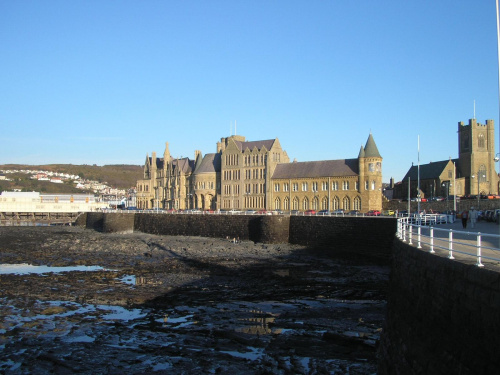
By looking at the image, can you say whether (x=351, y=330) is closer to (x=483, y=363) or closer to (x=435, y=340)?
(x=435, y=340)

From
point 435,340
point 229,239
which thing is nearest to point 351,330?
point 435,340

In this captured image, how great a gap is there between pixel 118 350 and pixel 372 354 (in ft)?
29.5

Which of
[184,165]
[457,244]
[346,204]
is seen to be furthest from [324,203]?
[457,244]

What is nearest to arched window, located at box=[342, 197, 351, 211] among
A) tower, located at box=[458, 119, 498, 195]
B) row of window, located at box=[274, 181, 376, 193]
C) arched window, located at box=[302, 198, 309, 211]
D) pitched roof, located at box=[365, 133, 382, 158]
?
row of window, located at box=[274, 181, 376, 193]

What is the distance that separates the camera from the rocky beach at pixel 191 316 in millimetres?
16641

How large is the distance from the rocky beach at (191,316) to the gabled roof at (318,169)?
43798mm

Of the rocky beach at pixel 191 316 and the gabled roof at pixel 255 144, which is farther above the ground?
the gabled roof at pixel 255 144

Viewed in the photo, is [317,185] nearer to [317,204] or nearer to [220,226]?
[317,204]

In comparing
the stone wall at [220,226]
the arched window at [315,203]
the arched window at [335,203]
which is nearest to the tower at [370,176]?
the arched window at [335,203]

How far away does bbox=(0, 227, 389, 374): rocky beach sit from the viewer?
54.6ft

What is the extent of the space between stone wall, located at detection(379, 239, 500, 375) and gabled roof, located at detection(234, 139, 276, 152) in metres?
80.3

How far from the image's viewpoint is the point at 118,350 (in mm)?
17875

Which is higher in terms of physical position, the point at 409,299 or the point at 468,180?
the point at 468,180

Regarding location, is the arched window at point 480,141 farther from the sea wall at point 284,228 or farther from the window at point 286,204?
the sea wall at point 284,228
